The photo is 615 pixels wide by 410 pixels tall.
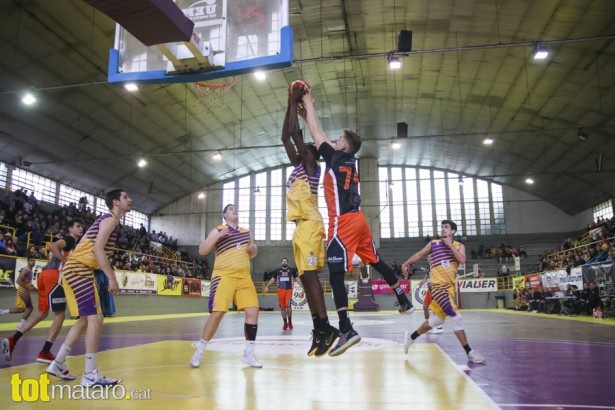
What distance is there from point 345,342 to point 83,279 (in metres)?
2.94

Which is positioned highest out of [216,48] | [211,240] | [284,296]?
[216,48]

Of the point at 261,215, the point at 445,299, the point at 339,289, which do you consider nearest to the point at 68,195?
the point at 261,215

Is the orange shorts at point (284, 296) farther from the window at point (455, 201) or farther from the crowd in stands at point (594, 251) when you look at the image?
the window at point (455, 201)

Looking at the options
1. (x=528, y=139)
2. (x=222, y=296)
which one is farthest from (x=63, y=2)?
(x=528, y=139)

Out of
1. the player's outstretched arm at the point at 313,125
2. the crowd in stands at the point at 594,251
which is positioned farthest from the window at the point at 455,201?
the player's outstretched arm at the point at 313,125

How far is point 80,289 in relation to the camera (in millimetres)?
5270

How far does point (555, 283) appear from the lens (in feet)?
74.5

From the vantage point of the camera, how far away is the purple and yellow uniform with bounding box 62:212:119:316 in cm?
522

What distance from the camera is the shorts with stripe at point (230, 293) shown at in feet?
21.4

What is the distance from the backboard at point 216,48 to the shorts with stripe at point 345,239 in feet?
7.57

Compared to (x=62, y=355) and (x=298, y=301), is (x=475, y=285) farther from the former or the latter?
(x=62, y=355)

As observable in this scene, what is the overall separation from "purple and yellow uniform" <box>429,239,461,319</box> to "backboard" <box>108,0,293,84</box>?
3.77 meters

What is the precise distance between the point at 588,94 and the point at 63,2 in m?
24.4

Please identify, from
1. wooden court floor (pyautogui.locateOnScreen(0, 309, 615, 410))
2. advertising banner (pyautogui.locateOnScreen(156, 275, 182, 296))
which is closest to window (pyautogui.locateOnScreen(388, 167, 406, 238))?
advertising banner (pyautogui.locateOnScreen(156, 275, 182, 296))
